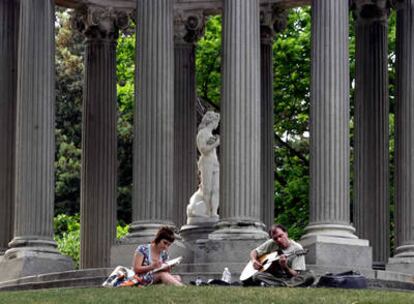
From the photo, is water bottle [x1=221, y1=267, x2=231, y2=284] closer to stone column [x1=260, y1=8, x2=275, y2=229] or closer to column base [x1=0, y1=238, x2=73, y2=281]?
column base [x1=0, y1=238, x2=73, y2=281]

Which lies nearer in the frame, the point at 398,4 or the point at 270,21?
the point at 398,4

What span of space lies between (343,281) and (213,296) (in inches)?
220

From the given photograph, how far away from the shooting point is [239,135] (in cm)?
6581

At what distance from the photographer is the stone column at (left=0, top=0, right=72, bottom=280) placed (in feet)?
221

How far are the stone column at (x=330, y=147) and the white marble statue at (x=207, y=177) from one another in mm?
6037

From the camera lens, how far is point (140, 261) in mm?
58125

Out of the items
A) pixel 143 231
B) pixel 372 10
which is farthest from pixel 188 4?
pixel 143 231

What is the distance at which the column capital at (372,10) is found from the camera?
248ft

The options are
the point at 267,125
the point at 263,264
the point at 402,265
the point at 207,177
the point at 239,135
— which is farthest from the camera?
the point at 267,125

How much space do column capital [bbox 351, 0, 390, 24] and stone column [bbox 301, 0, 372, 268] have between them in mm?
8251

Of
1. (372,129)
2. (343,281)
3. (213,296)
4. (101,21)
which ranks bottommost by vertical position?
(213,296)

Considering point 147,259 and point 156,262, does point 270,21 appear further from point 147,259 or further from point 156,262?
point 156,262

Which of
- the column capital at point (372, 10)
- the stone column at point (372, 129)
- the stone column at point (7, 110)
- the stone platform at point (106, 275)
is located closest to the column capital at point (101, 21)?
the stone column at point (7, 110)

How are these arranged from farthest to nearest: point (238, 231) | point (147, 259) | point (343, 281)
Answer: point (238, 231) → point (147, 259) → point (343, 281)
